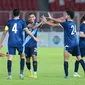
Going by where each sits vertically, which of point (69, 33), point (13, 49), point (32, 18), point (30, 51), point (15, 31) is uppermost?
point (32, 18)

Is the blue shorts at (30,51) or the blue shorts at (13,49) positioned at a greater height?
the blue shorts at (13,49)

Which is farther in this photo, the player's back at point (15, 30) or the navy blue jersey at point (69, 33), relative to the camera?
the navy blue jersey at point (69, 33)

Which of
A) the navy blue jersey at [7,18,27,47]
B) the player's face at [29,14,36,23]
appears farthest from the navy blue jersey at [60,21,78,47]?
the navy blue jersey at [7,18,27,47]

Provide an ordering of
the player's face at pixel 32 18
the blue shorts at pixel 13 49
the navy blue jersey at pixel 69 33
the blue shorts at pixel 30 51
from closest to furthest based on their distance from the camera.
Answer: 1. the blue shorts at pixel 13 49
2. the navy blue jersey at pixel 69 33
3. the player's face at pixel 32 18
4. the blue shorts at pixel 30 51

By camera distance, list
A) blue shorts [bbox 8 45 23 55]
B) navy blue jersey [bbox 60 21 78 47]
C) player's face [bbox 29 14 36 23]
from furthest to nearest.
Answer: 1. player's face [bbox 29 14 36 23]
2. navy blue jersey [bbox 60 21 78 47]
3. blue shorts [bbox 8 45 23 55]

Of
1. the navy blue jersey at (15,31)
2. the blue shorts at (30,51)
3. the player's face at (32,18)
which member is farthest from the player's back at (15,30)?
the blue shorts at (30,51)

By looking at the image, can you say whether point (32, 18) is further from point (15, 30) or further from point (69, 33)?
point (69, 33)

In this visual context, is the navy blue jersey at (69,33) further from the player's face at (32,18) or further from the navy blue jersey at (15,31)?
the navy blue jersey at (15,31)

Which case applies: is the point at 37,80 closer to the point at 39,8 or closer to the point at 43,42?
the point at 43,42

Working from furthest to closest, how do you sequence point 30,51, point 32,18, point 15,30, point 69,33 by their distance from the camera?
point 30,51, point 32,18, point 69,33, point 15,30

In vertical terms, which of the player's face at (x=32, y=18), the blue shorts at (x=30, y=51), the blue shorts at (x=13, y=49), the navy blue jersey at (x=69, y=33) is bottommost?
the blue shorts at (x=30, y=51)

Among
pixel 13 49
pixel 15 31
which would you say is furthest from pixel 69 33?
pixel 13 49

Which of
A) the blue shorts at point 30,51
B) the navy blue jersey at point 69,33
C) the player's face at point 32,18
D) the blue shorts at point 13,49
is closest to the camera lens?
the blue shorts at point 13,49

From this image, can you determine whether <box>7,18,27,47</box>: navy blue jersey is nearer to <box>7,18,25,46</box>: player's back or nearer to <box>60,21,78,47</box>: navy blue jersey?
<box>7,18,25,46</box>: player's back
